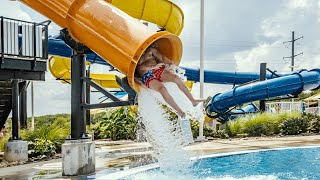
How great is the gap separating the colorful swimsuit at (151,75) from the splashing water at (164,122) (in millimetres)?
233

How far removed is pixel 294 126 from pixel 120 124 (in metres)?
6.96

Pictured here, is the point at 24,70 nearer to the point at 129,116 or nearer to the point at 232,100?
the point at 129,116

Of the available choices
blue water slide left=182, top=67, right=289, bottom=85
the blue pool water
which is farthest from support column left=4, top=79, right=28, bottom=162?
blue water slide left=182, top=67, right=289, bottom=85

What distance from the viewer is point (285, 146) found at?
12.1m

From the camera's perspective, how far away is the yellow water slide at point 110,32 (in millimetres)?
4840

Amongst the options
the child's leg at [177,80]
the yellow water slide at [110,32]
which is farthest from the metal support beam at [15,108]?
the child's leg at [177,80]

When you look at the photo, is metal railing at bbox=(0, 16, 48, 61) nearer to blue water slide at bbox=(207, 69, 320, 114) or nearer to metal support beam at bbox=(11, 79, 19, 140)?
metal support beam at bbox=(11, 79, 19, 140)

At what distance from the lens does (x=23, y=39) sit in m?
10.0

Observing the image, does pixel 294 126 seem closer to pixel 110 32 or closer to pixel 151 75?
pixel 151 75

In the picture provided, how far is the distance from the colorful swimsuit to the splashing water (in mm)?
233

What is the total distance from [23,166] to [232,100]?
11525 mm

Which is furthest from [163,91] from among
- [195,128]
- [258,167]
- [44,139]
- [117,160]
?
[195,128]

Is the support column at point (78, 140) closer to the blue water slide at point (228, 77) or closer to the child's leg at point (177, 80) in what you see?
the child's leg at point (177, 80)

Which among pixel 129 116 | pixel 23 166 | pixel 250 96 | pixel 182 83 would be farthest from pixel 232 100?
pixel 182 83
